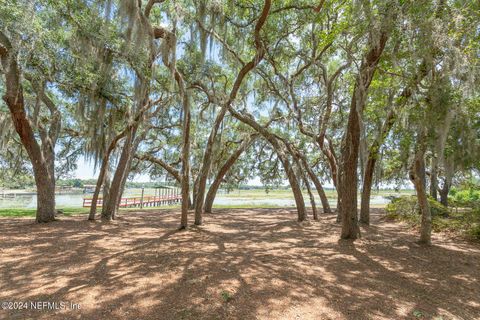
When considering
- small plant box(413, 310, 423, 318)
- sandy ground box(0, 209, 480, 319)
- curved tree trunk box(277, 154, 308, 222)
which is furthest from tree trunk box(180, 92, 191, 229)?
small plant box(413, 310, 423, 318)

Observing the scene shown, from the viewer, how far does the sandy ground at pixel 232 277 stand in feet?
9.33

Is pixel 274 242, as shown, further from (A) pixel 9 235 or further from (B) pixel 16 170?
(B) pixel 16 170

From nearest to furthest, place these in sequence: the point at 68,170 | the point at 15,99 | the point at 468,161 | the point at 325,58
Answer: the point at 468,161, the point at 15,99, the point at 325,58, the point at 68,170

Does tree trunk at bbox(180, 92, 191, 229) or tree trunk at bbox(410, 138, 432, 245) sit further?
tree trunk at bbox(180, 92, 191, 229)

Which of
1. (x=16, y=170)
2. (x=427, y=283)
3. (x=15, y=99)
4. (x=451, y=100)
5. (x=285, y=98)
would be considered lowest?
(x=427, y=283)

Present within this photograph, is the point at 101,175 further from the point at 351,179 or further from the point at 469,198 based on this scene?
the point at 469,198

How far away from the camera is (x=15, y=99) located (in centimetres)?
648

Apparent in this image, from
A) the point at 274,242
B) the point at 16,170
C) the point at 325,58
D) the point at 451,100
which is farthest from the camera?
the point at 16,170

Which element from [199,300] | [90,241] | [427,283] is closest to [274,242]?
[427,283]

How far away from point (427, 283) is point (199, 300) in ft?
10.0

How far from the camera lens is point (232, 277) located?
373 centimetres

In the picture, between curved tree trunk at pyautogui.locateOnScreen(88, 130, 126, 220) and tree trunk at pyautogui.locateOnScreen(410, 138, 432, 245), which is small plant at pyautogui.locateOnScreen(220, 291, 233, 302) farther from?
curved tree trunk at pyautogui.locateOnScreen(88, 130, 126, 220)

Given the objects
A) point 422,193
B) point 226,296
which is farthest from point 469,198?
point 226,296

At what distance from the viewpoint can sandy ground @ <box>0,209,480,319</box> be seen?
2.84 m
